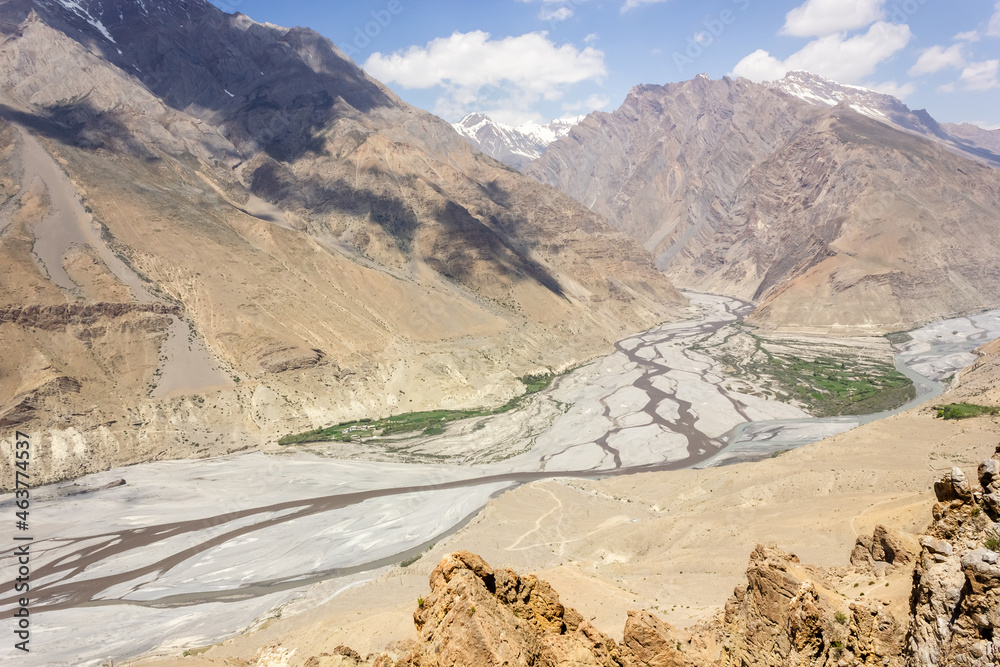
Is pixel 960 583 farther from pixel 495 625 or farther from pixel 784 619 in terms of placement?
pixel 495 625

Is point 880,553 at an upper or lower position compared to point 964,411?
upper

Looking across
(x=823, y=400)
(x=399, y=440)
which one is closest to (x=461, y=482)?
(x=399, y=440)

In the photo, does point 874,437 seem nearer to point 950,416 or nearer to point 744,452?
point 950,416

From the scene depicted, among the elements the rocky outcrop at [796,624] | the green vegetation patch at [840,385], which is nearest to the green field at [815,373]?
the green vegetation patch at [840,385]

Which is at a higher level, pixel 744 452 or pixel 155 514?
pixel 155 514

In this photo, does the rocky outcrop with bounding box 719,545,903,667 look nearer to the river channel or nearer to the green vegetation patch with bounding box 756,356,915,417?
the river channel

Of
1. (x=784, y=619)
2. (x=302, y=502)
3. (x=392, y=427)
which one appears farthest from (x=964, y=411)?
(x=392, y=427)
